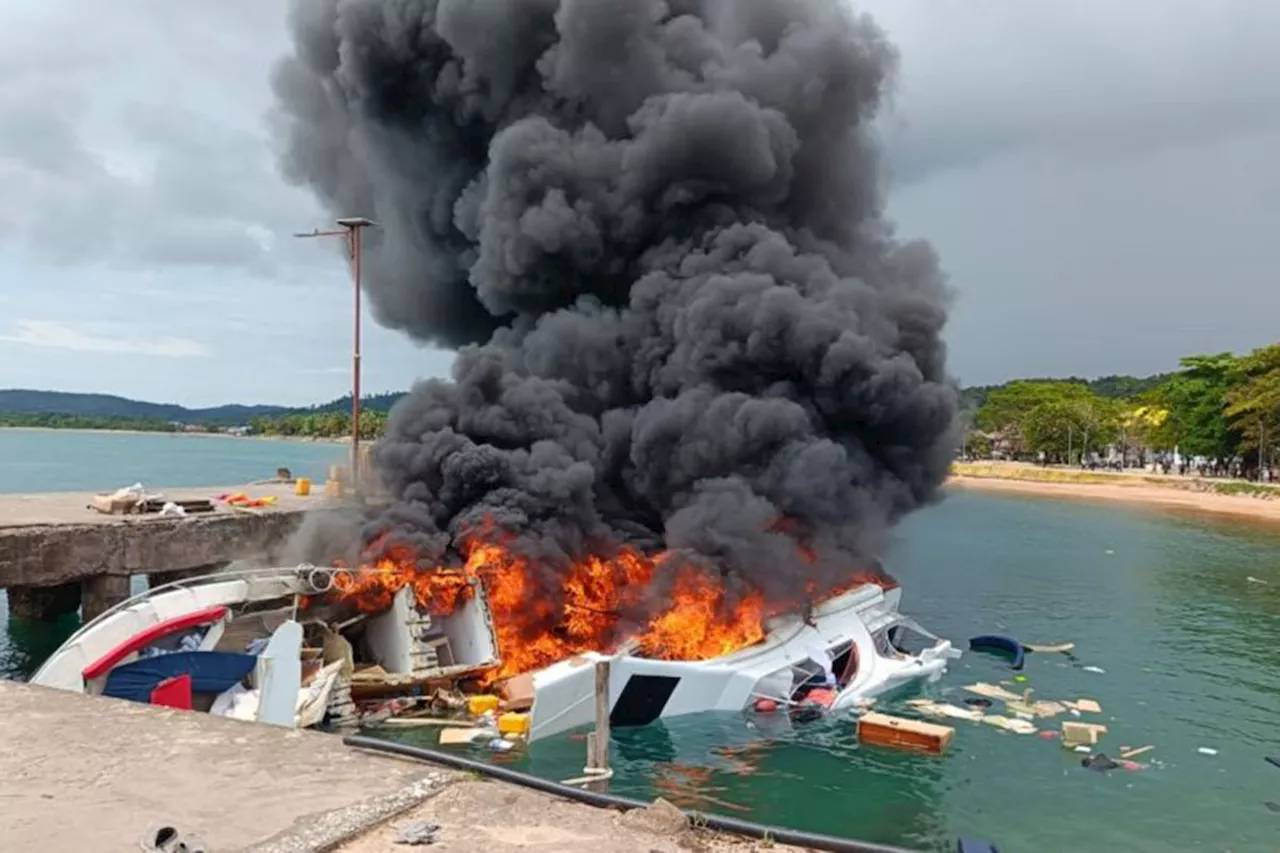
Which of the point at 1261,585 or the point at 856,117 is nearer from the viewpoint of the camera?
the point at 856,117

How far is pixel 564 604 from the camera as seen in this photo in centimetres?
2042

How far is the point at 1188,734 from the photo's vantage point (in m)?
18.8

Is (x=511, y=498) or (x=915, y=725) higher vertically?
(x=511, y=498)

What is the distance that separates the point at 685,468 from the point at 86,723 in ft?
43.7

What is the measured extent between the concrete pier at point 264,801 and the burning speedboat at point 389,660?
5206mm

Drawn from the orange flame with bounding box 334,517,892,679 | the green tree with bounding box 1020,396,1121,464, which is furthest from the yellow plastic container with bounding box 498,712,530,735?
the green tree with bounding box 1020,396,1121,464

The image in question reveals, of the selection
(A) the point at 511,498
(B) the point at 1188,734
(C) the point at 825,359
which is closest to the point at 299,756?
(A) the point at 511,498

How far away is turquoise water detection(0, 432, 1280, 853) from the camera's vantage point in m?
14.3

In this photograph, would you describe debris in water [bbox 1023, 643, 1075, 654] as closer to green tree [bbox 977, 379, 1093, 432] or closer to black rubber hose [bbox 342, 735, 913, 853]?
black rubber hose [bbox 342, 735, 913, 853]

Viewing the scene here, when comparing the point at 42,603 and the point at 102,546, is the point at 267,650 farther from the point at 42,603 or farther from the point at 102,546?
the point at 42,603

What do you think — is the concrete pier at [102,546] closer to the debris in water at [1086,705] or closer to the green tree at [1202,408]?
the debris in water at [1086,705]

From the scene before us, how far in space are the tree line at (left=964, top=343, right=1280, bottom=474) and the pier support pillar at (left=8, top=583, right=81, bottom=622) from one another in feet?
221

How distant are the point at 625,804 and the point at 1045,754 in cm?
1172

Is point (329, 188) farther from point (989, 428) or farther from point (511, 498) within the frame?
point (989, 428)
